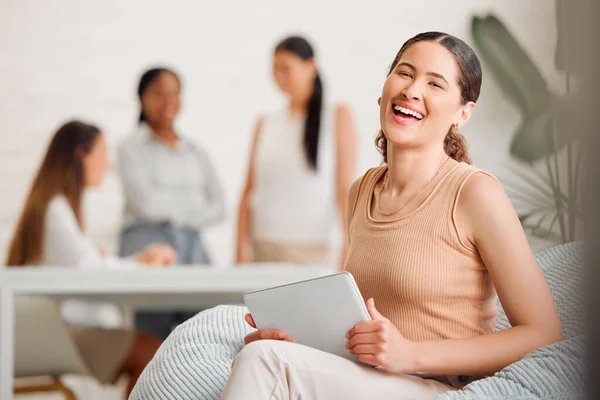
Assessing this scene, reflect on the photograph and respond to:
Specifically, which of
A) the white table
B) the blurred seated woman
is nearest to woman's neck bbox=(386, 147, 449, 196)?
the white table

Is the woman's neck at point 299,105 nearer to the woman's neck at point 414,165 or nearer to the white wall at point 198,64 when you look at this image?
the white wall at point 198,64

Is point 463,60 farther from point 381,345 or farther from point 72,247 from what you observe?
point 72,247

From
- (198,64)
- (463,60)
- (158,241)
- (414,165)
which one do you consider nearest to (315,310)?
(414,165)

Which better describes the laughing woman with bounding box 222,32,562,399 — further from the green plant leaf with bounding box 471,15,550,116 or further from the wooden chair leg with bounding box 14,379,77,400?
the green plant leaf with bounding box 471,15,550,116

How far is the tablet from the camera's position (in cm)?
104

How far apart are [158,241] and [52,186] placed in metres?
0.71

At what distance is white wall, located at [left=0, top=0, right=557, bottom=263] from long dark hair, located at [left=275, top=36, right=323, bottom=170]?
115 cm

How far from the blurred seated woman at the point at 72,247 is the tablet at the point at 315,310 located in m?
1.66

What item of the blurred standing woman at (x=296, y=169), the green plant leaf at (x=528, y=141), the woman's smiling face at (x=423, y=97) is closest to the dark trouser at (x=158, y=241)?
the blurred standing woman at (x=296, y=169)

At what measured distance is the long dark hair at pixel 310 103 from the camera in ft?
11.7

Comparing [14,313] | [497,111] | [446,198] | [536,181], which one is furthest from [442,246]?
[497,111]

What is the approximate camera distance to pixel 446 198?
1.18 metres

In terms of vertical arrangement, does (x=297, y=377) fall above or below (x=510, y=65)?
below

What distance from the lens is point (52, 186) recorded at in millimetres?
2959
